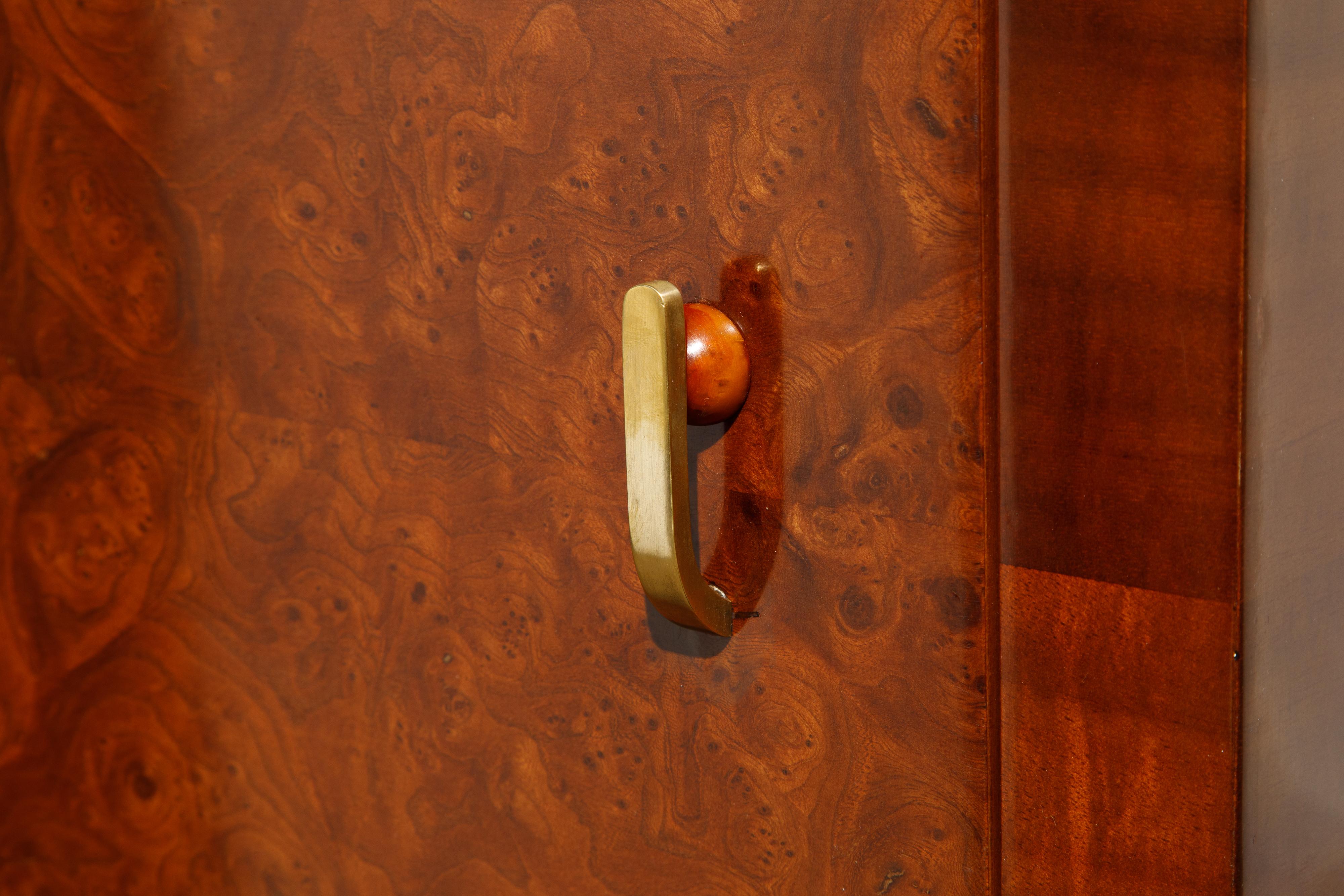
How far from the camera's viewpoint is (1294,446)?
0.31 m

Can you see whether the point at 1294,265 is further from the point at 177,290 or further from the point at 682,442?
the point at 177,290

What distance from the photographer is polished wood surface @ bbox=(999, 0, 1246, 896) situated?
299 mm

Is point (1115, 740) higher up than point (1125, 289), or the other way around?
point (1125, 289)

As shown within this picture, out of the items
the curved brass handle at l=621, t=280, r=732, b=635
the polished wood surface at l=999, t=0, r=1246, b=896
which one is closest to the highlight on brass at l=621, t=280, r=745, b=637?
the curved brass handle at l=621, t=280, r=732, b=635

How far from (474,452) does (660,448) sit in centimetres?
14

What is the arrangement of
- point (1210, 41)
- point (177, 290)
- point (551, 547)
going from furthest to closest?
point (177, 290)
point (551, 547)
point (1210, 41)

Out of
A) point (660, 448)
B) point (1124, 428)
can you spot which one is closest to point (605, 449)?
point (660, 448)

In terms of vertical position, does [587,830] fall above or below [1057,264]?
below

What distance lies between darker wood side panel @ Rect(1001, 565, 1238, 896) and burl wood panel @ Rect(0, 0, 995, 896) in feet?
0.05

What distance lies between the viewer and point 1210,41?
294mm

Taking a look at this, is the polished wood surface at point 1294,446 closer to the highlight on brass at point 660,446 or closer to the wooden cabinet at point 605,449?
the wooden cabinet at point 605,449

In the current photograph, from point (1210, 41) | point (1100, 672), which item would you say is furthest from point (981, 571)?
point (1210, 41)

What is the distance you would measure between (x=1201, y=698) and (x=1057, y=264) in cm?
12

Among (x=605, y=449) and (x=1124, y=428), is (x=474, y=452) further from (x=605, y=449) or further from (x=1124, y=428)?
(x=1124, y=428)
